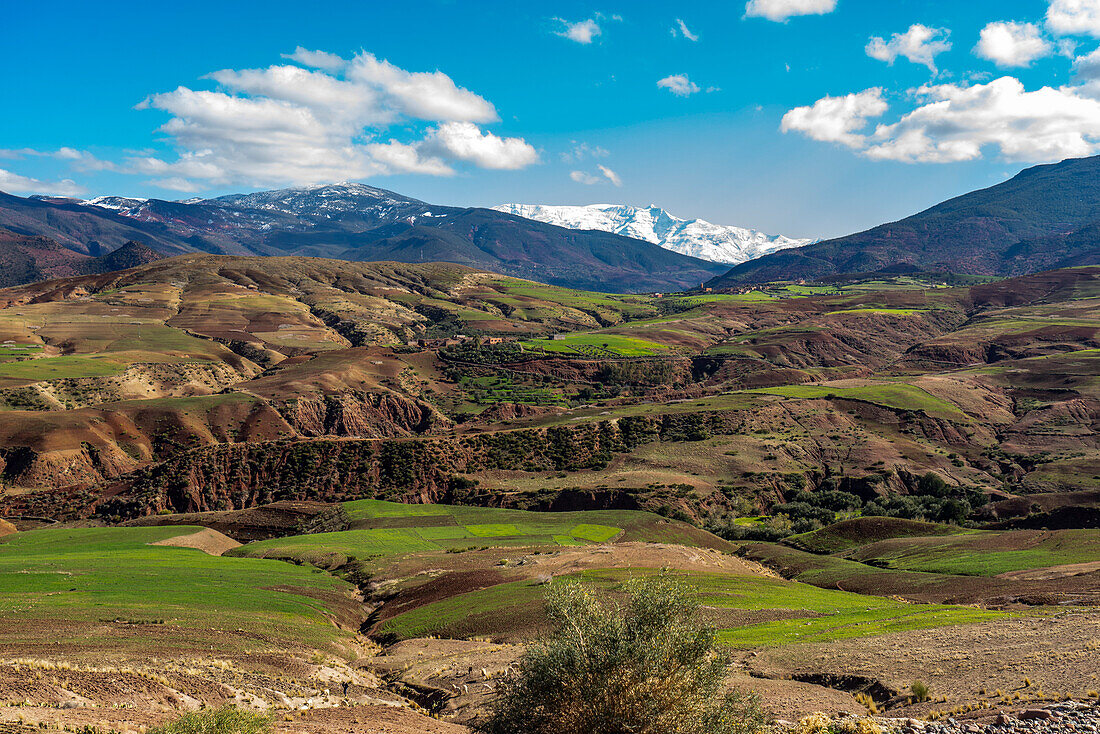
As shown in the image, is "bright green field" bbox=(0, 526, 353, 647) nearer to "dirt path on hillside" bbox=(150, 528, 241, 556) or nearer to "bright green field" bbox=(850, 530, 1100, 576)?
"dirt path on hillside" bbox=(150, 528, 241, 556)

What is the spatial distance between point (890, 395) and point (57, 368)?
589 ft

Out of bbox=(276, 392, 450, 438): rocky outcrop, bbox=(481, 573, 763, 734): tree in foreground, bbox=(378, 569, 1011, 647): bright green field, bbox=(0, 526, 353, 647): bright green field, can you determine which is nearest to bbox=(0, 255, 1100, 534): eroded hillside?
bbox=(276, 392, 450, 438): rocky outcrop

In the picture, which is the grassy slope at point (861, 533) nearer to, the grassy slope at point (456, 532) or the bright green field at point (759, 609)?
the grassy slope at point (456, 532)

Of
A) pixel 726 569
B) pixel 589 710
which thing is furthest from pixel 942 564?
pixel 589 710

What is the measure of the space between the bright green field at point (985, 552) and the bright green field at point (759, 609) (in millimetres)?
12412

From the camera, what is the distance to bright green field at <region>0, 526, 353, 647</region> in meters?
40.1

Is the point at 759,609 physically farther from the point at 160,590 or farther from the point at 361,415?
the point at 361,415

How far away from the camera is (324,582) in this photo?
58.2 metres

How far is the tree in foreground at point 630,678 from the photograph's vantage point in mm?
21828

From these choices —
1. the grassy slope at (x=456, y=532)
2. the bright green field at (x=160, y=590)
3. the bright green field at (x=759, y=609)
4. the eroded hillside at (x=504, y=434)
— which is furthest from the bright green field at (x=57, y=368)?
the bright green field at (x=759, y=609)

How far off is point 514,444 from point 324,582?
205 feet

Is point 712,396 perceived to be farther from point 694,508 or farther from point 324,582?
point 324,582

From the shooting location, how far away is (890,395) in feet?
470

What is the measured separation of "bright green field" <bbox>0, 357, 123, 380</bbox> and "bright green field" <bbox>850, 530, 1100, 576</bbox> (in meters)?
153
